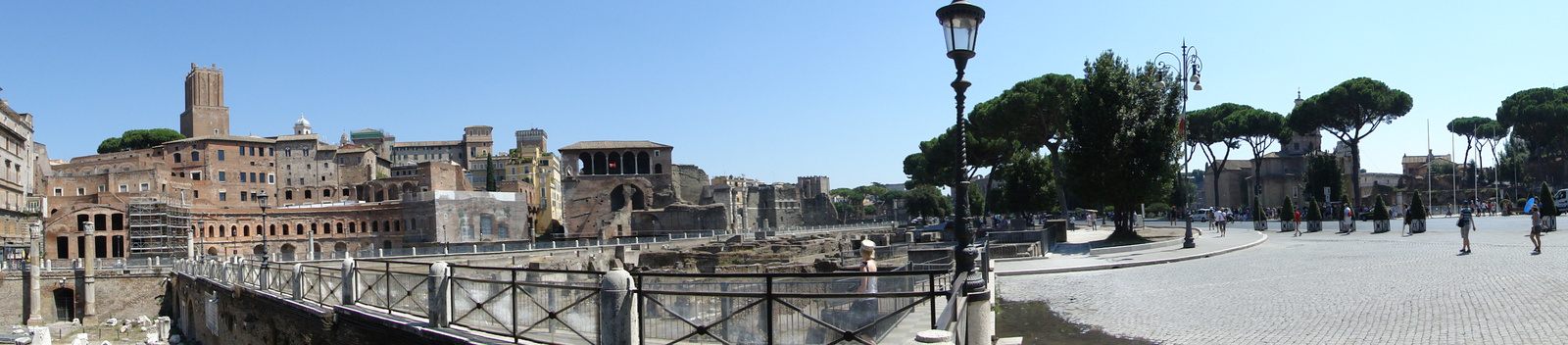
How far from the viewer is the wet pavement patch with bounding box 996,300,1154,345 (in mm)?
8984

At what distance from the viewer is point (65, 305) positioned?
3331 cm

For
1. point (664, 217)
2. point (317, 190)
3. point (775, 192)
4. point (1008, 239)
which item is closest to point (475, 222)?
point (664, 217)

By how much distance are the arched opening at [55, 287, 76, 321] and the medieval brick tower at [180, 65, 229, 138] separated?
64382 millimetres

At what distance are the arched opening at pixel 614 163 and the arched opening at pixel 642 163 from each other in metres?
1.55

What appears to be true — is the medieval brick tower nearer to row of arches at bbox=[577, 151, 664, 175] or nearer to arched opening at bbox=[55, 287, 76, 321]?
row of arches at bbox=[577, 151, 664, 175]

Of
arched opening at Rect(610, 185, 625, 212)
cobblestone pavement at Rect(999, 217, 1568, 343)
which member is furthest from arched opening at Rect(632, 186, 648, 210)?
cobblestone pavement at Rect(999, 217, 1568, 343)

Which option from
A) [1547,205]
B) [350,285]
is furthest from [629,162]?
[350,285]

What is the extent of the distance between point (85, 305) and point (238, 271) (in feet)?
74.8

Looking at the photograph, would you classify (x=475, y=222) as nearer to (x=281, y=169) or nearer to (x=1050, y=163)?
(x=281, y=169)

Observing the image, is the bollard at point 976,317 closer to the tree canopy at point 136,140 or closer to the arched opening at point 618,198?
the arched opening at point 618,198

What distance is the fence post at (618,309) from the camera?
→ 6.86 m

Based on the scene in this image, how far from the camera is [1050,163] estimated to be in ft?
127

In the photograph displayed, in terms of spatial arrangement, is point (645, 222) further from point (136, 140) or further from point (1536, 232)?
point (1536, 232)

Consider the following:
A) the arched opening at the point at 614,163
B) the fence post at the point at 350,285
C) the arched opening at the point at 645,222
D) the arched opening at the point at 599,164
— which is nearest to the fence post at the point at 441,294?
the fence post at the point at 350,285
